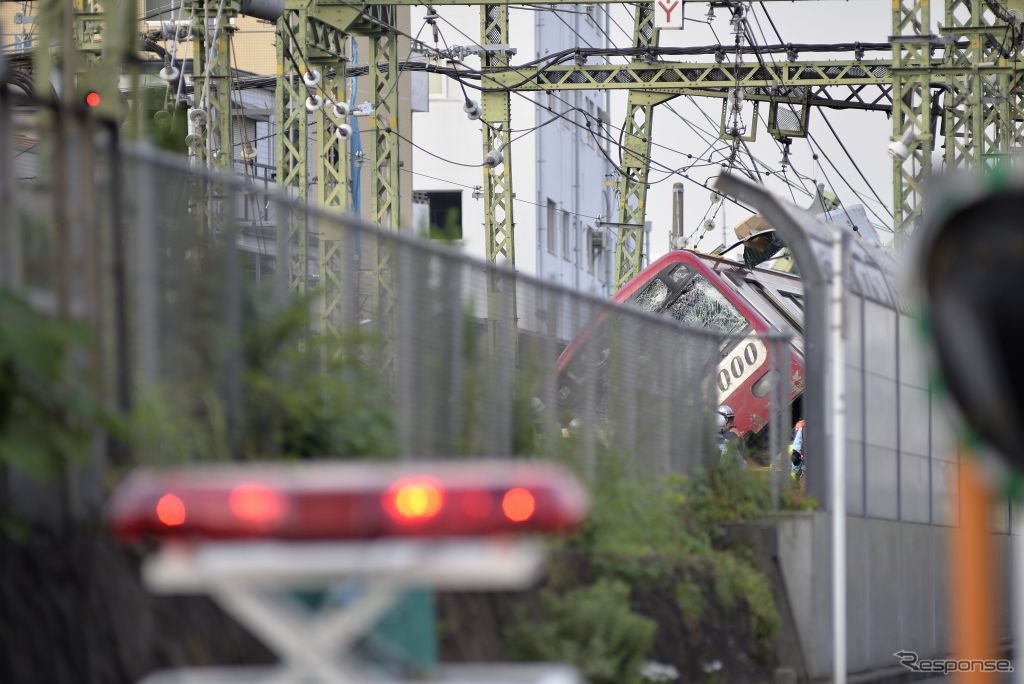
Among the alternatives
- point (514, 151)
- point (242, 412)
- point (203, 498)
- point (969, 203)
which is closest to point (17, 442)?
point (242, 412)

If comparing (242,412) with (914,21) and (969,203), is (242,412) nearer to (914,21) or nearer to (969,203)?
(969,203)

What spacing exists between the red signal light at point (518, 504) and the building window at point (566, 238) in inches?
3065

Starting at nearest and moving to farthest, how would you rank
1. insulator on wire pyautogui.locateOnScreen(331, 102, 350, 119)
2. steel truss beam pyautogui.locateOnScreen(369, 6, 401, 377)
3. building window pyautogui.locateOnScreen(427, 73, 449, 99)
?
insulator on wire pyautogui.locateOnScreen(331, 102, 350, 119), steel truss beam pyautogui.locateOnScreen(369, 6, 401, 377), building window pyautogui.locateOnScreen(427, 73, 449, 99)

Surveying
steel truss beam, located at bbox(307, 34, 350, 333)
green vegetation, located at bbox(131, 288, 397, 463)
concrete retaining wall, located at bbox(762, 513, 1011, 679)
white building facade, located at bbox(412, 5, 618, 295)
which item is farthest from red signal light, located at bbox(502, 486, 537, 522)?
white building facade, located at bbox(412, 5, 618, 295)

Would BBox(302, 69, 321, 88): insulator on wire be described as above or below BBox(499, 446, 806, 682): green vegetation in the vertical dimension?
above

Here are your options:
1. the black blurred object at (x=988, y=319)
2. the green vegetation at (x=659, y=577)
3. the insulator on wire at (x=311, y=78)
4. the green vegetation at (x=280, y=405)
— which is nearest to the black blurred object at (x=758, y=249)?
the insulator on wire at (x=311, y=78)

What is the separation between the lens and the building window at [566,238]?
82.4 m

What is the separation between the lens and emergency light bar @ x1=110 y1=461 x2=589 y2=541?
13.8 ft

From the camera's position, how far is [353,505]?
13.8 feet

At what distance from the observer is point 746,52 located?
4644 cm

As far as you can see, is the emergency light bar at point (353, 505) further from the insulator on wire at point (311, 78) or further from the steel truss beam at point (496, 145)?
the steel truss beam at point (496, 145)

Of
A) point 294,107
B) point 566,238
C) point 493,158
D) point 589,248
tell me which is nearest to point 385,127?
point 294,107

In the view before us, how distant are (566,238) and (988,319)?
7862 cm

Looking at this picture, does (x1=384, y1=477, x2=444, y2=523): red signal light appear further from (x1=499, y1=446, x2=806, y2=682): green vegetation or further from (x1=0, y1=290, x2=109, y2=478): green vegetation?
(x1=499, y1=446, x2=806, y2=682): green vegetation
